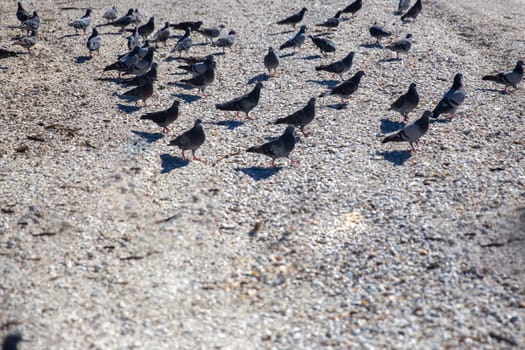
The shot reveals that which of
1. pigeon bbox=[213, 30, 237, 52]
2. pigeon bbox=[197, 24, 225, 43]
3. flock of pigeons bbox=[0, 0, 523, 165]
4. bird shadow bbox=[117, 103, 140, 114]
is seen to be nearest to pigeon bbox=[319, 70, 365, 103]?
flock of pigeons bbox=[0, 0, 523, 165]

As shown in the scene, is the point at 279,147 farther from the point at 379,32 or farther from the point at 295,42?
the point at 379,32

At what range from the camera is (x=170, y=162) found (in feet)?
39.2

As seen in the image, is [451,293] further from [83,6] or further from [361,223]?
[83,6]

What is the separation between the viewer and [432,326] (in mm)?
7543

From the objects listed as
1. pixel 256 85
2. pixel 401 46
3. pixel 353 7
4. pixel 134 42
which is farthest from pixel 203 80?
pixel 353 7

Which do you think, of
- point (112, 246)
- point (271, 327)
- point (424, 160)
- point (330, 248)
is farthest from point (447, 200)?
point (112, 246)

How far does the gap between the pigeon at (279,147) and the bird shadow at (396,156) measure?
229 cm

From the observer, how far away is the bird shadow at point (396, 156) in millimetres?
12195

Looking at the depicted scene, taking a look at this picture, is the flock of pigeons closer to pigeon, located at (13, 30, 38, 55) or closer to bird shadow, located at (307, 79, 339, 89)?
pigeon, located at (13, 30, 38, 55)

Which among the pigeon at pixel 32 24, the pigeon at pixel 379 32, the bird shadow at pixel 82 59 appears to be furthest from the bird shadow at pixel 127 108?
the pigeon at pixel 379 32

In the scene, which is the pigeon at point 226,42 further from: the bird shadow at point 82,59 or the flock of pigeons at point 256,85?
the bird shadow at point 82,59

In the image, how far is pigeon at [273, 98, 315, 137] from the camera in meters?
13.1

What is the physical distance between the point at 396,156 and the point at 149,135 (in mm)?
5768

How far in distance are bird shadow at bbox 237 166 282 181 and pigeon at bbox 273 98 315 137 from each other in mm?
1786
